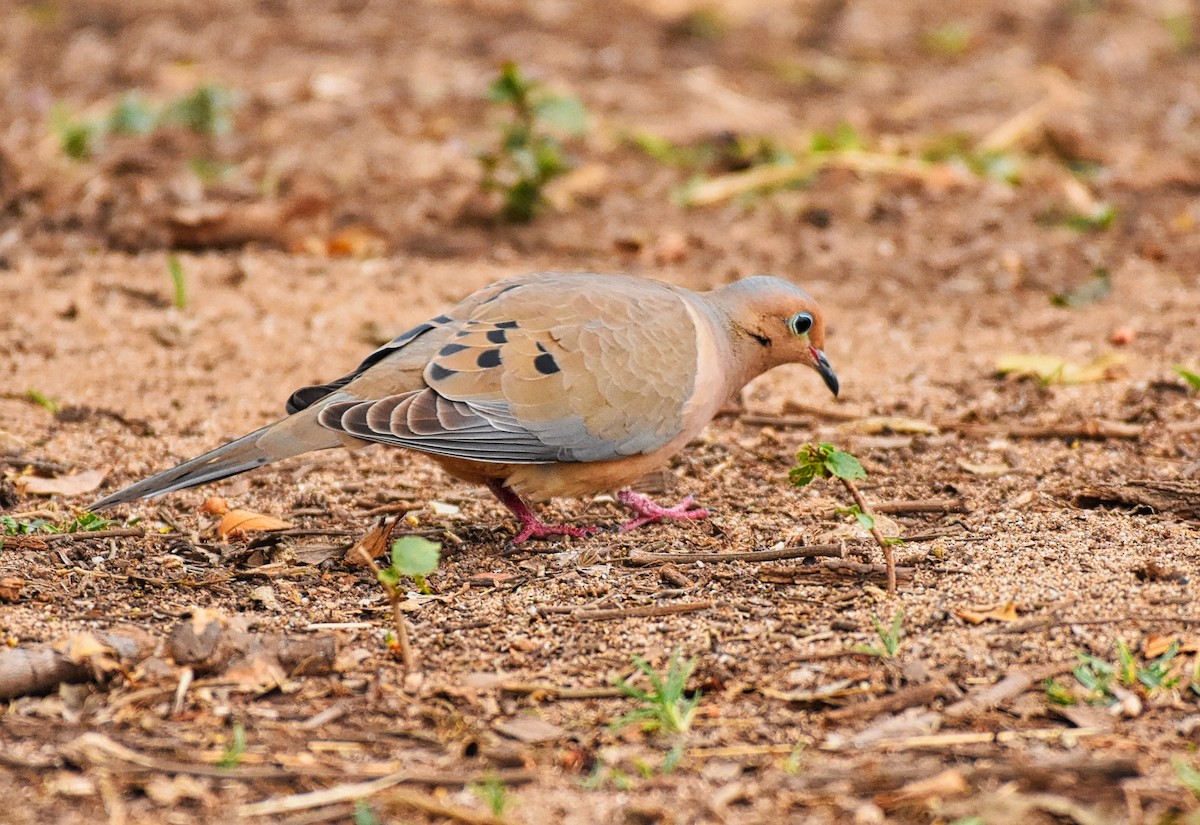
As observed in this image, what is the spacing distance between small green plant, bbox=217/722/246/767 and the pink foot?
1.69 meters

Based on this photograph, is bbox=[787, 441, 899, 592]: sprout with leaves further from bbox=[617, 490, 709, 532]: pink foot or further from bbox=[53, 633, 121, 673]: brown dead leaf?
bbox=[53, 633, 121, 673]: brown dead leaf

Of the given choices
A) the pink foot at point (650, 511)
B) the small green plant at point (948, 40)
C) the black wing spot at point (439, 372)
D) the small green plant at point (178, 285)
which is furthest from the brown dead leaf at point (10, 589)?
the small green plant at point (948, 40)

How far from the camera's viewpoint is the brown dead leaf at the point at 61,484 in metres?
4.55

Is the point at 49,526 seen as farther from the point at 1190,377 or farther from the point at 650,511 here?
the point at 1190,377

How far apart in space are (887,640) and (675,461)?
186cm

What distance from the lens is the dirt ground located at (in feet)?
→ 9.58

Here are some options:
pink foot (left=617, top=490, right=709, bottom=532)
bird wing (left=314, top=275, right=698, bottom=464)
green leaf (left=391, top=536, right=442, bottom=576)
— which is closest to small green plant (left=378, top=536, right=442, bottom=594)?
green leaf (left=391, top=536, right=442, bottom=576)

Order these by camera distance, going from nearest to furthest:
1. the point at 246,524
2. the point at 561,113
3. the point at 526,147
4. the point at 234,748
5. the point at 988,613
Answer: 1. the point at 234,748
2. the point at 988,613
3. the point at 246,524
4. the point at 561,113
5. the point at 526,147

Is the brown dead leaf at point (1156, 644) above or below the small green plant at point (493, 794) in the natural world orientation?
above

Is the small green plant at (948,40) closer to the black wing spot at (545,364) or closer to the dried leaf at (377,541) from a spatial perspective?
the black wing spot at (545,364)

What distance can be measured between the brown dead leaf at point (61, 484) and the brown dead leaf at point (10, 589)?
0.96m

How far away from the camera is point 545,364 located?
4.18 metres

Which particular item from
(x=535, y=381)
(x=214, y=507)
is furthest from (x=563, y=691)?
(x=214, y=507)

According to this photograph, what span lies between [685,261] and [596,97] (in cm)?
278
